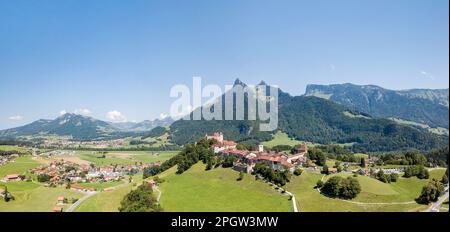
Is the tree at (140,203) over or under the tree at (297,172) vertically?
under

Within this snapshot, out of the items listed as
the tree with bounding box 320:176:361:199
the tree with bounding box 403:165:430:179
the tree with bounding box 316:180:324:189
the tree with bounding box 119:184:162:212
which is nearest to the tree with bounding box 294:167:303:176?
the tree with bounding box 316:180:324:189

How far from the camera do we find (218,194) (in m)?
42.7

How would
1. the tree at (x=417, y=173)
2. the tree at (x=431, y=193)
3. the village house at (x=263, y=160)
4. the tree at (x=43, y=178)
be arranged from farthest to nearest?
1. the tree at (x=43, y=178)
2. the village house at (x=263, y=160)
3. the tree at (x=417, y=173)
4. the tree at (x=431, y=193)

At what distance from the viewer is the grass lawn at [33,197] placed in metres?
39.9

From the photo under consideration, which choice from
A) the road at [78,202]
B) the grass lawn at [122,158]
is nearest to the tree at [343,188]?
the road at [78,202]

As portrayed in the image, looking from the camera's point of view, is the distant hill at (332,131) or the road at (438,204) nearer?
the road at (438,204)

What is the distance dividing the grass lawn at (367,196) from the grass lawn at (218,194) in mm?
2493

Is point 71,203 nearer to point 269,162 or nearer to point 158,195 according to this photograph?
point 158,195

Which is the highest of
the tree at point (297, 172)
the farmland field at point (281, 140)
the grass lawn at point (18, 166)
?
the tree at point (297, 172)

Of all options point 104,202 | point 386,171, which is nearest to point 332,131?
point 386,171

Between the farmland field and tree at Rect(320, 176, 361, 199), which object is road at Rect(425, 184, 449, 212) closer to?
tree at Rect(320, 176, 361, 199)

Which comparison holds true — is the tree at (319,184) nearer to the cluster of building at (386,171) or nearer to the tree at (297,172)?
the tree at (297,172)

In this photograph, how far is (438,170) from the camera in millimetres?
48406
